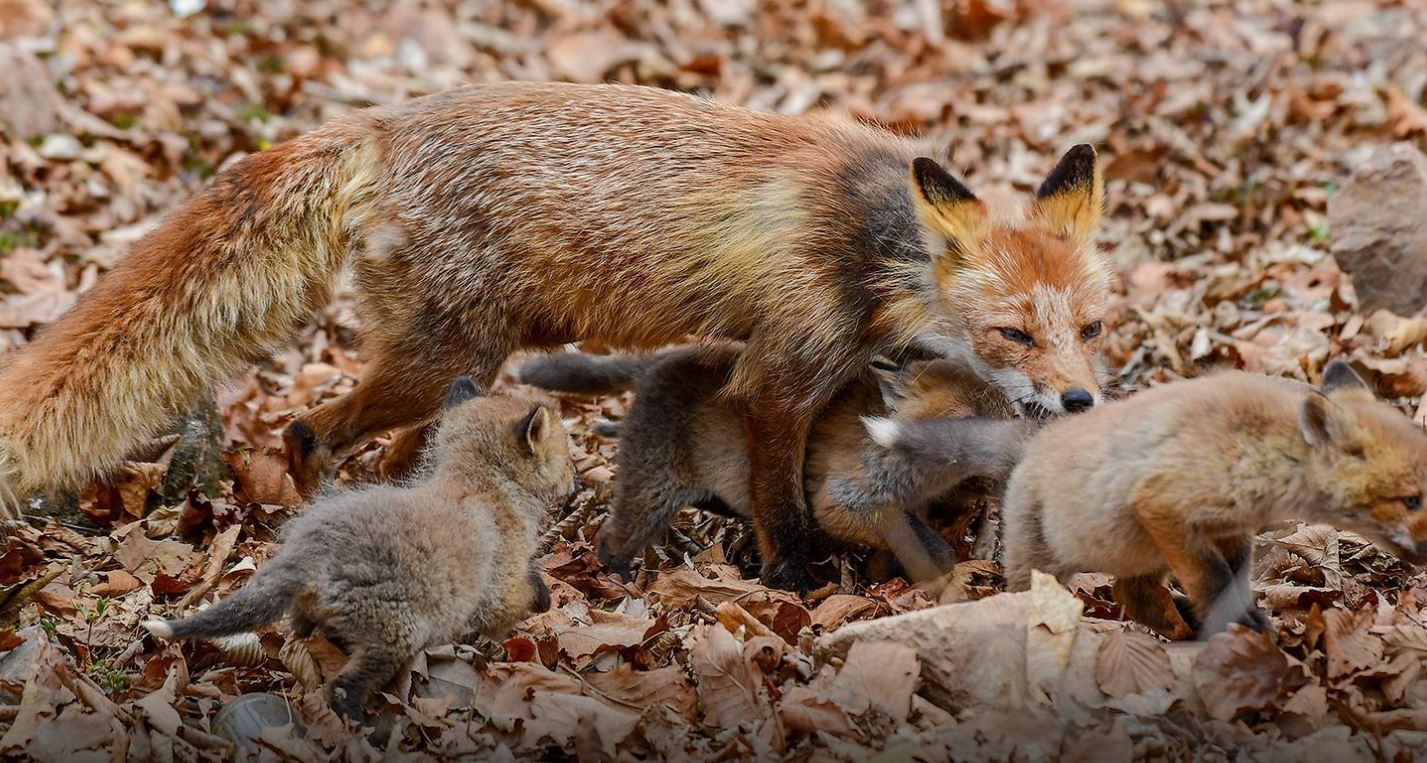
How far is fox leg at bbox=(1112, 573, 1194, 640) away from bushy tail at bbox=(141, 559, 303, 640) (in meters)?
3.38

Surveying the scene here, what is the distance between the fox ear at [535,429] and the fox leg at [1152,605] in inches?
101

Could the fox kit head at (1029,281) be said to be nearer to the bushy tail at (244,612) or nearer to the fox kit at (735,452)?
the fox kit at (735,452)

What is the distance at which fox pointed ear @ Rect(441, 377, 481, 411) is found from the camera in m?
6.18

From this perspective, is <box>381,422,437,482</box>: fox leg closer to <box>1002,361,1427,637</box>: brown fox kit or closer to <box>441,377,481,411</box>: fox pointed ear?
<box>441,377,481,411</box>: fox pointed ear

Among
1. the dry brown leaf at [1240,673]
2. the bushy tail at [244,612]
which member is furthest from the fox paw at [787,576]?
the bushy tail at [244,612]

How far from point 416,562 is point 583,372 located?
8.49 feet

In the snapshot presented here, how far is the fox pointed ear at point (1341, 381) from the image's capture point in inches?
207

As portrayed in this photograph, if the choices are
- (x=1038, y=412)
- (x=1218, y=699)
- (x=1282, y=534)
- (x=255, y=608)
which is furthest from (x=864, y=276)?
(x=255, y=608)

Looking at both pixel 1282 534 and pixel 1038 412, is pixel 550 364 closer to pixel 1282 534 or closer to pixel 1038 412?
pixel 1038 412

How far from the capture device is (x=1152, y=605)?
568 cm

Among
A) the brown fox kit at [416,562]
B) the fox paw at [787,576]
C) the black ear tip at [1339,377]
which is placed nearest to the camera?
the brown fox kit at [416,562]

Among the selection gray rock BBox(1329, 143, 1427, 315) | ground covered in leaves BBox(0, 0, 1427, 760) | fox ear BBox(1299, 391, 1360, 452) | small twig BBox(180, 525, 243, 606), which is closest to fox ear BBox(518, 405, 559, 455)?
ground covered in leaves BBox(0, 0, 1427, 760)

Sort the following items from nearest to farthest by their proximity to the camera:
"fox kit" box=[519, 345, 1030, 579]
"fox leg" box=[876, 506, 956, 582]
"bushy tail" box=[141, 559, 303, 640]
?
"bushy tail" box=[141, 559, 303, 640], "fox leg" box=[876, 506, 956, 582], "fox kit" box=[519, 345, 1030, 579]

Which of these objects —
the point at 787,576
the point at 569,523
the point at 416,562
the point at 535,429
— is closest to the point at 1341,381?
the point at 787,576
